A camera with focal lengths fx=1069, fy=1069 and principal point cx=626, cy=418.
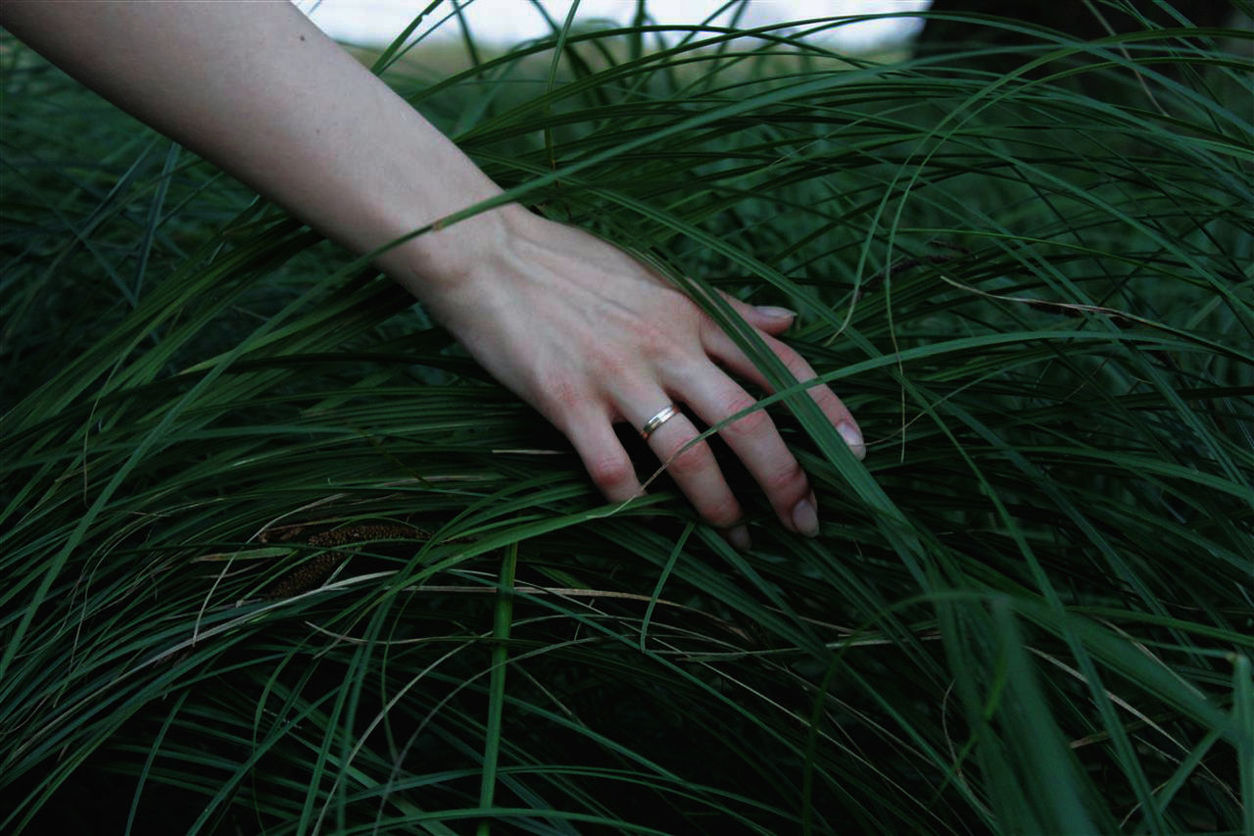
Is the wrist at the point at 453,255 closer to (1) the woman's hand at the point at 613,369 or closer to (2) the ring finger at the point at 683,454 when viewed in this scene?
(1) the woman's hand at the point at 613,369

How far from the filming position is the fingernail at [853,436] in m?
0.71

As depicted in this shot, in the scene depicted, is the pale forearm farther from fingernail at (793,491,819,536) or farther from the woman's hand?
fingernail at (793,491,819,536)

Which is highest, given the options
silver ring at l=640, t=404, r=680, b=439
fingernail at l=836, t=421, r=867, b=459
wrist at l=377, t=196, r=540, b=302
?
wrist at l=377, t=196, r=540, b=302

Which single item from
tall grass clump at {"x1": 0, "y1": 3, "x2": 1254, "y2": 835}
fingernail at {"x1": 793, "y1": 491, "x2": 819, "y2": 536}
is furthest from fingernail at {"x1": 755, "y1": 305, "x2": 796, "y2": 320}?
fingernail at {"x1": 793, "y1": 491, "x2": 819, "y2": 536}

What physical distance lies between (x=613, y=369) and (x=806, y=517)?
16cm

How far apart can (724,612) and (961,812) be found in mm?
206

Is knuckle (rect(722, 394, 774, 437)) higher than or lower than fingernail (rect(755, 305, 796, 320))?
lower

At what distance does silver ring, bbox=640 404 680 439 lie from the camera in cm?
69

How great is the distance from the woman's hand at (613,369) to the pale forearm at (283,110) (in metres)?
0.03

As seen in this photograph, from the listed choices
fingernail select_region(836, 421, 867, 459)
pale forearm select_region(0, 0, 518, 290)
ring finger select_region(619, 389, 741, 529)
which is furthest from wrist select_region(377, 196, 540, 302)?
fingernail select_region(836, 421, 867, 459)

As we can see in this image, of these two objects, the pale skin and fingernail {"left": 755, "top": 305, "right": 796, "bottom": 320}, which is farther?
fingernail {"left": 755, "top": 305, "right": 796, "bottom": 320}

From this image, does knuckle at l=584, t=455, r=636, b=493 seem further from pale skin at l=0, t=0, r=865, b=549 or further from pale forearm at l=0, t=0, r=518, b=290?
pale forearm at l=0, t=0, r=518, b=290

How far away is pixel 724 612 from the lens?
782mm

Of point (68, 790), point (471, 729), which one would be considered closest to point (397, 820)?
point (471, 729)
